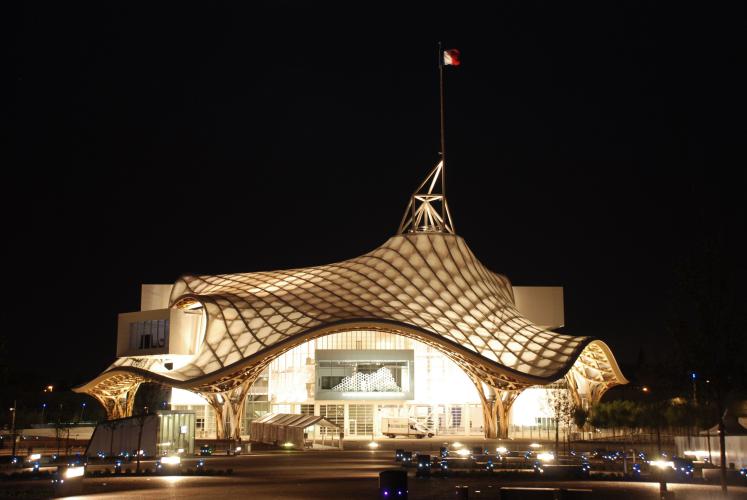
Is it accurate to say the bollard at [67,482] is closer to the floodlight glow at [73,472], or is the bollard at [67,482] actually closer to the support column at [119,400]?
the floodlight glow at [73,472]

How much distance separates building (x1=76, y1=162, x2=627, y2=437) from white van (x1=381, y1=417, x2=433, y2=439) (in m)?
2.07

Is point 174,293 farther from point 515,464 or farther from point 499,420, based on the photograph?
point 515,464

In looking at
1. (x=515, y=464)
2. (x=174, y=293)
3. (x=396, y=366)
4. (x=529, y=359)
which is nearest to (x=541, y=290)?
(x=396, y=366)

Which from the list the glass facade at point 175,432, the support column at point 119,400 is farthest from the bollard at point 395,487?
the support column at point 119,400

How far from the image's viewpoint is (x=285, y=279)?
67125mm

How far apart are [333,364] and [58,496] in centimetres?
4377

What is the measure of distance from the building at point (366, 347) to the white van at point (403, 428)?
2070 mm

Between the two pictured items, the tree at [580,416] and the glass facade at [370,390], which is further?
the glass facade at [370,390]

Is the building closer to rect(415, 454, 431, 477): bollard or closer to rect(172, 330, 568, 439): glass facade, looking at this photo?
rect(172, 330, 568, 439): glass facade

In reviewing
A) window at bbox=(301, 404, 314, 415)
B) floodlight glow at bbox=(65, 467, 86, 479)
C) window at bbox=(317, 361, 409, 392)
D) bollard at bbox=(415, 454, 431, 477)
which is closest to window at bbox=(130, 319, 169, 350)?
window at bbox=(317, 361, 409, 392)

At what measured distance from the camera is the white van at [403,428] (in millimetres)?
65062

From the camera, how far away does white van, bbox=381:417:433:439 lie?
65.1 metres

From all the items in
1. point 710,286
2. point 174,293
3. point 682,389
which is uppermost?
point 174,293

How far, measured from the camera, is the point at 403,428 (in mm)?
65312
